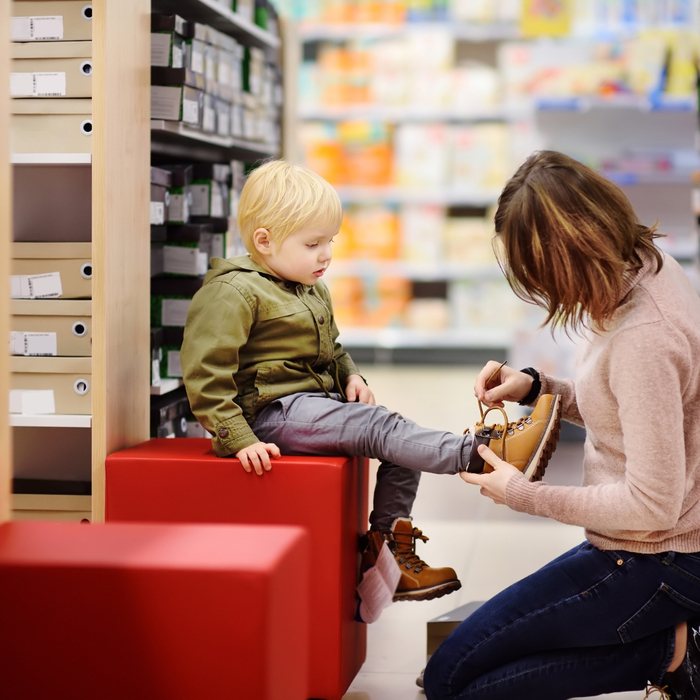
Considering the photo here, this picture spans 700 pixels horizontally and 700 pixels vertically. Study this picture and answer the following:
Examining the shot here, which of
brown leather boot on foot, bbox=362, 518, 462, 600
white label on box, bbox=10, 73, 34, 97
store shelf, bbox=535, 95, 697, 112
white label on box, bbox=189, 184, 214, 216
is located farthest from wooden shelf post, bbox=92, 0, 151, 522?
store shelf, bbox=535, 95, 697, 112

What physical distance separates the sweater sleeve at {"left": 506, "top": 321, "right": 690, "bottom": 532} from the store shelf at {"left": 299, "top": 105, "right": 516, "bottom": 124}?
4.81m

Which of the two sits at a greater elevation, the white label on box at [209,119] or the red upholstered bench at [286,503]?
the white label on box at [209,119]

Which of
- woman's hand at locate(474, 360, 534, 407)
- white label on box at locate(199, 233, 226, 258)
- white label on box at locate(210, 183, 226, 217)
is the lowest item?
woman's hand at locate(474, 360, 534, 407)

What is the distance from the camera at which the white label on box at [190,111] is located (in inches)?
92.4

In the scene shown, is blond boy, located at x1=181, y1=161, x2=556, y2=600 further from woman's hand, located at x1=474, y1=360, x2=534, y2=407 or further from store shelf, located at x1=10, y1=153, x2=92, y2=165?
store shelf, located at x1=10, y1=153, x2=92, y2=165

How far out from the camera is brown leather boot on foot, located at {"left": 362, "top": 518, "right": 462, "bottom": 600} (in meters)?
1.98

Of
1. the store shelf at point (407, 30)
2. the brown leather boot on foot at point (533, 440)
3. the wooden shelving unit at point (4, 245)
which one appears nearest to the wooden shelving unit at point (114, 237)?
the wooden shelving unit at point (4, 245)

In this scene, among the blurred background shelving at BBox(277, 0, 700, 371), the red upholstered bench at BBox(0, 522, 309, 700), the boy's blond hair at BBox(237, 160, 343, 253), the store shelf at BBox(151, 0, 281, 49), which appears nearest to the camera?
the red upholstered bench at BBox(0, 522, 309, 700)

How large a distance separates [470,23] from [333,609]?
16.8 feet

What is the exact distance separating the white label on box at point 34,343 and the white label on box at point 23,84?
53 cm

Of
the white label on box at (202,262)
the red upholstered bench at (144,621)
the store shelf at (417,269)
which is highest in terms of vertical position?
the white label on box at (202,262)

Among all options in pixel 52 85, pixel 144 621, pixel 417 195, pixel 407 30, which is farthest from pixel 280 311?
pixel 407 30

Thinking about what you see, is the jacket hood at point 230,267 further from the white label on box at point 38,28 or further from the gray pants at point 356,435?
the white label on box at point 38,28

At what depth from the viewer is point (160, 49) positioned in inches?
92.4
